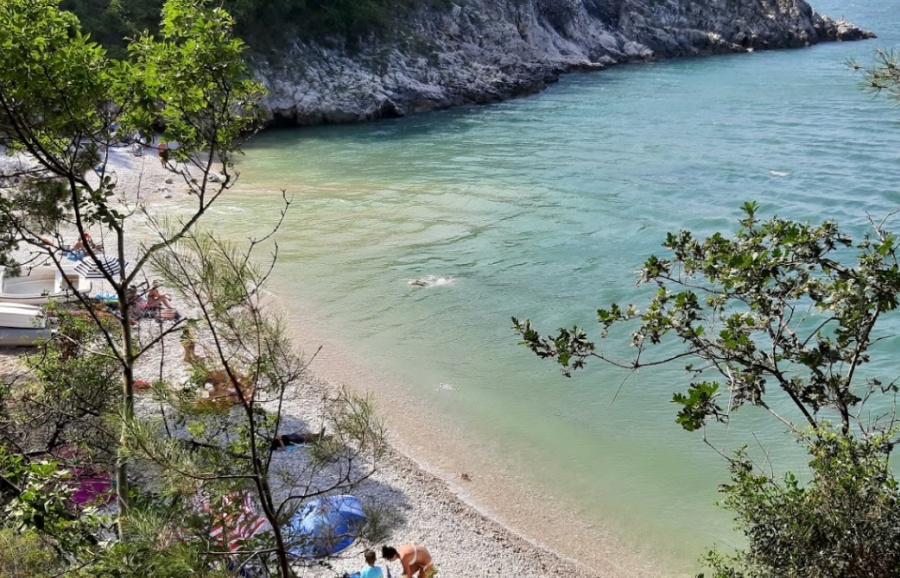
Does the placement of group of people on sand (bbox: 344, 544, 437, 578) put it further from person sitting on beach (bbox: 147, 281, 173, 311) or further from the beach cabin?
the beach cabin

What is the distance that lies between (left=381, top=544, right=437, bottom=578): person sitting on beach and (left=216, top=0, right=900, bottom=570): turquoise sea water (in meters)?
3.53

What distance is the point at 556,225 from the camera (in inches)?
1103

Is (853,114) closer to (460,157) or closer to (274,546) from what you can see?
(460,157)

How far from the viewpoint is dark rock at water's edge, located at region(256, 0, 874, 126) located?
48.7 metres

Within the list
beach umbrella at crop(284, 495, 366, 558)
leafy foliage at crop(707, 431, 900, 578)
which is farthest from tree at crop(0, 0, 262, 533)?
leafy foliage at crop(707, 431, 900, 578)

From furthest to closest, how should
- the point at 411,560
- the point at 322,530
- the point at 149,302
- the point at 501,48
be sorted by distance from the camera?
the point at 501,48 < the point at 149,302 < the point at 411,560 < the point at 322,530

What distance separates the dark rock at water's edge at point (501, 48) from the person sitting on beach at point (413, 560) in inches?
1488

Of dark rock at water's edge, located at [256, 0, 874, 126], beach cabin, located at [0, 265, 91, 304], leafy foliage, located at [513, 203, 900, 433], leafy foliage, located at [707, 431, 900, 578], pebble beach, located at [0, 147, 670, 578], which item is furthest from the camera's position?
dark rock at water's edge, located at [256, 0, 874, 126]

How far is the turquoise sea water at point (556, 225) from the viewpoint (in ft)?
48.6

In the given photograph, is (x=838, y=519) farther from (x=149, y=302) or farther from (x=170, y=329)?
(x=149, y=302)

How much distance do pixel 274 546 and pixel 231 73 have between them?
3935 millimetres

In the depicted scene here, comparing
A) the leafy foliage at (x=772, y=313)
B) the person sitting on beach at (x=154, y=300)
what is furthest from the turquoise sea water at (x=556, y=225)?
the leafy foliage at (x=772, y=313)

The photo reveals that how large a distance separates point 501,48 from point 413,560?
53817mm

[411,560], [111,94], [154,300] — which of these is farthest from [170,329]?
[411,560]
